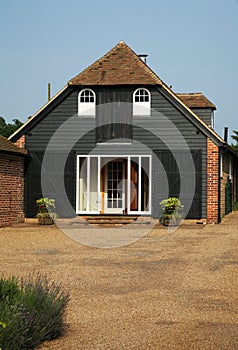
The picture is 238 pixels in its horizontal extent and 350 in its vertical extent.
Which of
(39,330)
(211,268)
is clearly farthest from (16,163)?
(39,330)

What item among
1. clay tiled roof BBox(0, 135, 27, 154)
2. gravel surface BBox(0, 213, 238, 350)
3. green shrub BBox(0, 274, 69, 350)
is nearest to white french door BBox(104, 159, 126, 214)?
clay tiled roof BBox(0, 135, 27, 154)

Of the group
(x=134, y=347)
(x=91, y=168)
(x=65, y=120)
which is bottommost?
(x=134, y=347)

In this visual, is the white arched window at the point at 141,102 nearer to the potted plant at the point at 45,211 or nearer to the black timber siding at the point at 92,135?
the black timber siding at the point at 92,135

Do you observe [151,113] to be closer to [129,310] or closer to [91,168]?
[91,168]

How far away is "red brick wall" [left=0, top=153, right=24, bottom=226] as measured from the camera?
23.5 metres

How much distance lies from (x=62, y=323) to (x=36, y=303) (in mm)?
650

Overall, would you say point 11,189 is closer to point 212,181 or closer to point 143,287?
point 212,181

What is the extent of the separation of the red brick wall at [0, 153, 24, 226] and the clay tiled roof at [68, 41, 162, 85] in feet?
12.6

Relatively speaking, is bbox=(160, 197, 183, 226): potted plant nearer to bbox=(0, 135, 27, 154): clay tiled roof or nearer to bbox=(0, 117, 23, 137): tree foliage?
bbox=(0, 135, 27, 154): clay tiled roof

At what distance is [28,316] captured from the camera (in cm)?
649

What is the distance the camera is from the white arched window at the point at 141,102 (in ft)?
82.3

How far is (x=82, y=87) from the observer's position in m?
25.3

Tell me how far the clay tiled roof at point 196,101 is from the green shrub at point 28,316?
21.7m

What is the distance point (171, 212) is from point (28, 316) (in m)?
17.7
